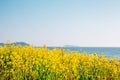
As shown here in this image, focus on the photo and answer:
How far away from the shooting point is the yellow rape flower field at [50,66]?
10.8 metres

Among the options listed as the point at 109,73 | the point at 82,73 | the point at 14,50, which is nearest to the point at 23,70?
the point at 14,50

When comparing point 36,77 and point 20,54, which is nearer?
point 36,77

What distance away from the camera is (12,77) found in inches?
436

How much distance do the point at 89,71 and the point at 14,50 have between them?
9.97ft

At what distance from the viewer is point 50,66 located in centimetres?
1085

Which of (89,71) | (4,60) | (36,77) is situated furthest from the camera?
(89,71)

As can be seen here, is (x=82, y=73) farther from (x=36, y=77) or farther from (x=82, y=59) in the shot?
(x=36, y=77)

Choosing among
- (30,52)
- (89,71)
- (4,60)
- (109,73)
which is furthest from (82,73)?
(4,60)

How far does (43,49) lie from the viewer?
39.9 feet

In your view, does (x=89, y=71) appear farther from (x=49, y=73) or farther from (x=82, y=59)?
(x=49, y=73)

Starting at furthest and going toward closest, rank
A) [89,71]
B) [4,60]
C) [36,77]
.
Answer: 1. [89,71]
2. [4,60]
3. [36,77]

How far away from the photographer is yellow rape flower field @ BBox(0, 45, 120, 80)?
10.8 meters

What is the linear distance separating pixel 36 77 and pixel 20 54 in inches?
51.8

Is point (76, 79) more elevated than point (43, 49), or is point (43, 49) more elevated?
point (43, 49)
